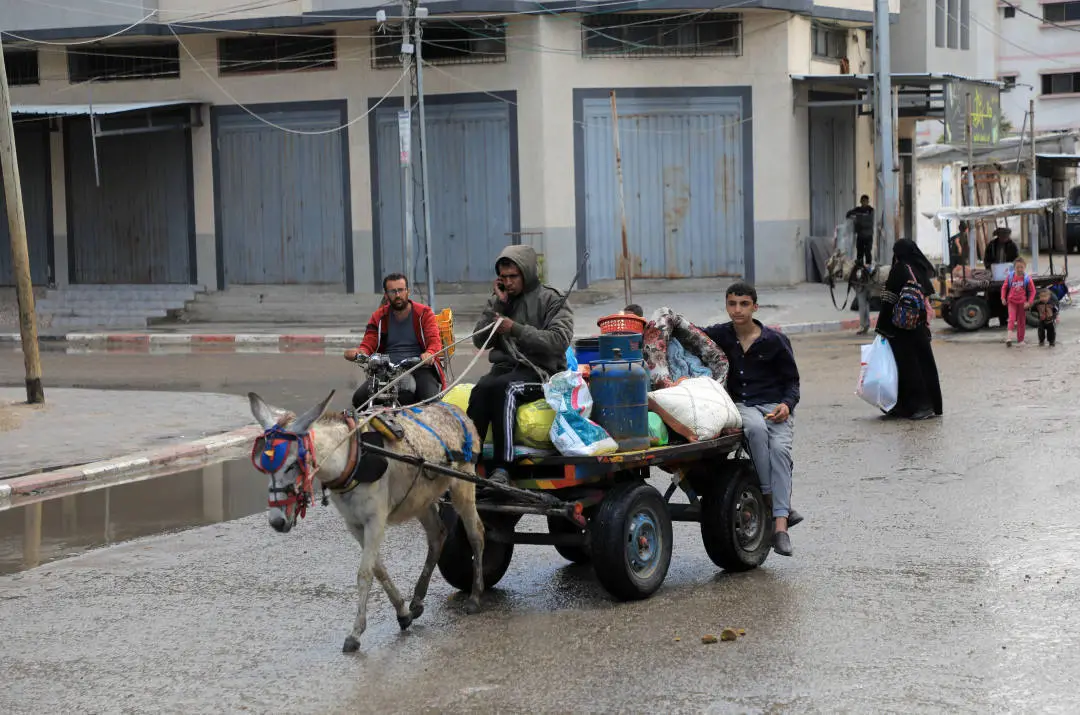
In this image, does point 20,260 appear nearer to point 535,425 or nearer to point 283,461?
point 535,425

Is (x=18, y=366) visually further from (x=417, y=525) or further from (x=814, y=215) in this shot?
(x=814, y=215)

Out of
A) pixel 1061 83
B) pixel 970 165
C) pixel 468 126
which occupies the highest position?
pixel 1061 83

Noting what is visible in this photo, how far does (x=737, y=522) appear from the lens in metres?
8.20

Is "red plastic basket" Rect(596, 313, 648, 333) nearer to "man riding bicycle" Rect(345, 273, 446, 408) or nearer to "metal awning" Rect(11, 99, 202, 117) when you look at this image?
"man riding bicycle" Rect(345, 273, 446, 408)

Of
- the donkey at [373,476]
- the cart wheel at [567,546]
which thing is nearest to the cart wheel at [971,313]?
the cart wheel at [567,546]

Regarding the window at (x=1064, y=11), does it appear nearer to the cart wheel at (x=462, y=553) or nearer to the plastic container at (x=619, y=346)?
the plastic container at (x=619, y=346)

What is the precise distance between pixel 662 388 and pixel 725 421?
0.40m

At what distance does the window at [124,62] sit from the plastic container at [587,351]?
2642 cm

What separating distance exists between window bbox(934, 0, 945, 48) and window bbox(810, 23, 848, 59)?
419 centimetres

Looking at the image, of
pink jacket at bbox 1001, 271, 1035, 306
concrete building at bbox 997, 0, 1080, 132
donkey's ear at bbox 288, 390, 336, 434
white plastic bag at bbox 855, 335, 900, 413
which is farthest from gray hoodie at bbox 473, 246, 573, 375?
concrete building at bbox 997, 0, 1080, 132

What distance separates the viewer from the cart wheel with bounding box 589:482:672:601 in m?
7.34

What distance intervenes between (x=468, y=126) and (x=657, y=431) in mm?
23115

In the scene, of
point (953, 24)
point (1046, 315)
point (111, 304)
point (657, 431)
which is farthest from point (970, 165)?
point (657, 431)

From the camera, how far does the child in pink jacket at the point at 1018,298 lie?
2061cm
